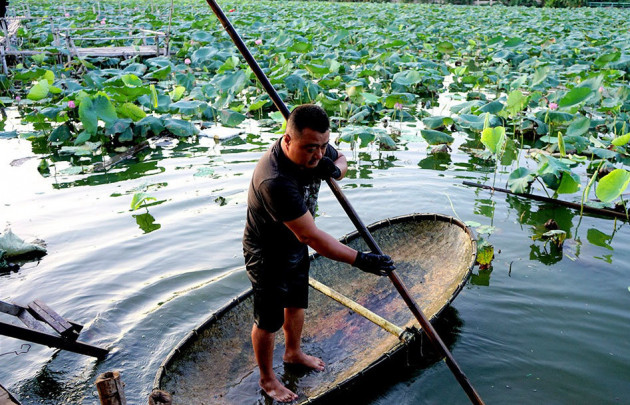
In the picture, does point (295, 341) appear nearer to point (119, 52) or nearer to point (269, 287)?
point (269, 287)

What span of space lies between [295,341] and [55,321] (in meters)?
1.29

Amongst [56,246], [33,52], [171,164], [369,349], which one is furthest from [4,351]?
[33,52]

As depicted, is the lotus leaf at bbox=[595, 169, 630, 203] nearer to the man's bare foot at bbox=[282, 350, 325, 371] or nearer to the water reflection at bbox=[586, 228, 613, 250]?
the water reflection at bbox=[586, 228, 613, 250]

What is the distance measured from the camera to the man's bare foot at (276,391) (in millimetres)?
2639

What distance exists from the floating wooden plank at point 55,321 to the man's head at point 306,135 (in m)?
1.57

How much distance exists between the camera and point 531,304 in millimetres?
3619

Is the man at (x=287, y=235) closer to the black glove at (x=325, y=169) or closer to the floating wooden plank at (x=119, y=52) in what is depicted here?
the black glove at (x=325, y=169)

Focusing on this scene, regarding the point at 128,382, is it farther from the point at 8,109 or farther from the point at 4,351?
the point at 8,109

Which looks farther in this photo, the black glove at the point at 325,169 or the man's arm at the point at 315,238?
the black glove at the point at 325,169

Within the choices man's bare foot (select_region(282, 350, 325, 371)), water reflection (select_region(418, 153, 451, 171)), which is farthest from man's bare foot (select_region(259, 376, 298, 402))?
water reflection (select_region(418, 153, 451, 171))

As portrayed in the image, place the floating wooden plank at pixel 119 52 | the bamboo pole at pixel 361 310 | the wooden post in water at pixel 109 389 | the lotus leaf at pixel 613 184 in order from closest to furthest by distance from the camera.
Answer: the wooden post in water at pixel 109 389 → the bamboo pole at pixel 361 310 → the lotus leaf at pixel 613 184 → the floating wooden plank at pixel 119 52

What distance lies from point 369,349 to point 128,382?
1.36 m

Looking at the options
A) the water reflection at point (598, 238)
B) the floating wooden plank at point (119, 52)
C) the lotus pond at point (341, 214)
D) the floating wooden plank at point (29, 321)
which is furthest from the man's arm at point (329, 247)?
the floating wooden plank at point (119, 52)

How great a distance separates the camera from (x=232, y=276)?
13.1 feet
